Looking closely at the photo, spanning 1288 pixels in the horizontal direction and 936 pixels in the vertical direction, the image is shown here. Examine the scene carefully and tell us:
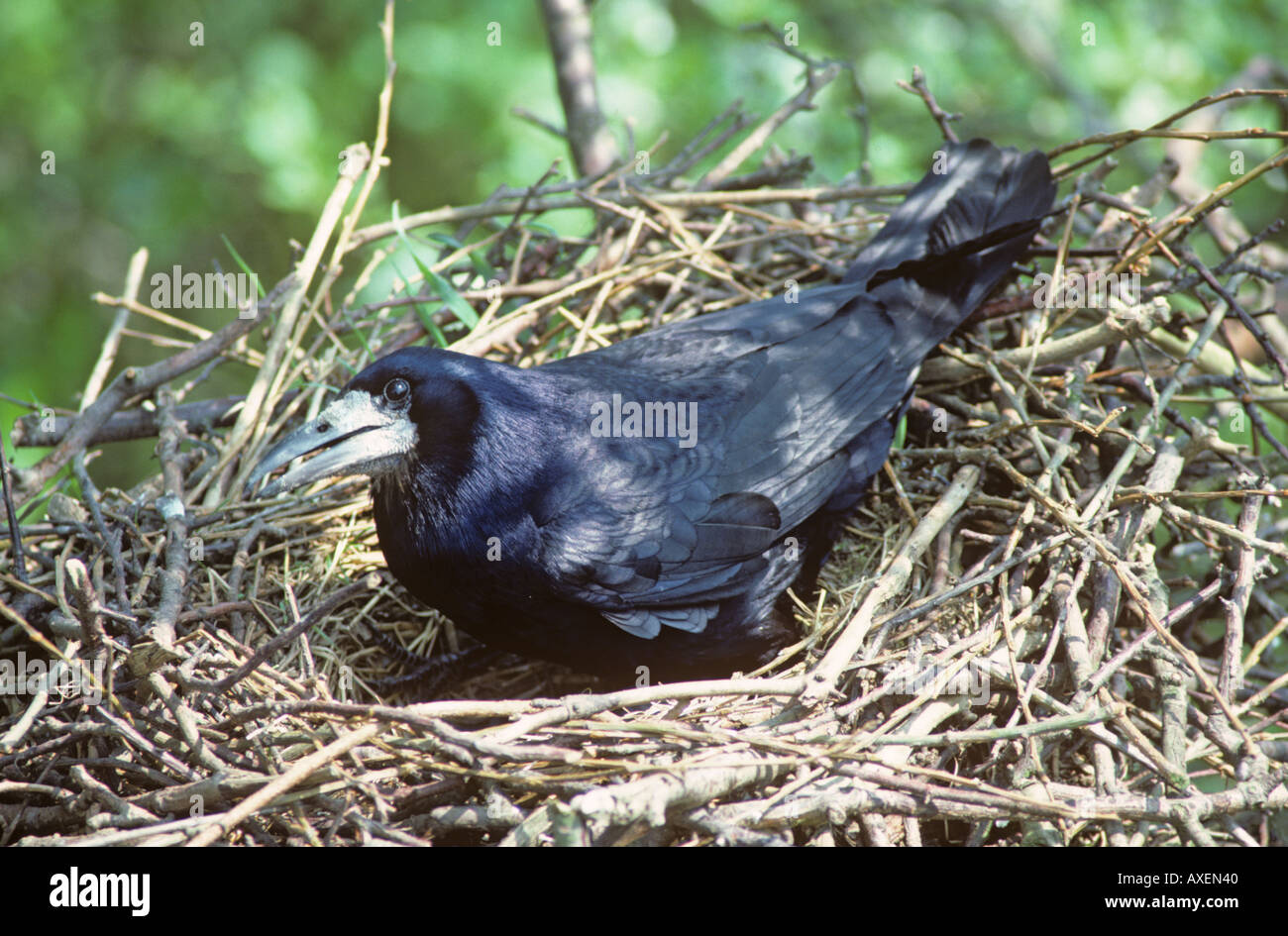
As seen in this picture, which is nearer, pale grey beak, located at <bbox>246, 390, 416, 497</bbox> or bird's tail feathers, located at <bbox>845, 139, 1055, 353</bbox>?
pale grey beak, located at <bbox>246, 390, 416, 497</bbox>

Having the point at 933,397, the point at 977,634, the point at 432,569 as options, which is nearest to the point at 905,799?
the point at 977,634

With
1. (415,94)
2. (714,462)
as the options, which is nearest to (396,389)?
(714,462)

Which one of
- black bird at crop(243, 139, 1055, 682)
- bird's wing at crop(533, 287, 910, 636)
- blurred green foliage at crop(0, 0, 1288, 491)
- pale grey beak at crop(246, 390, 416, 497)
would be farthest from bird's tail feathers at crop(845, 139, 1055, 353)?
blurred green foliage at crop(0, 0, 1288, 491)

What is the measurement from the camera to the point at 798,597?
329cm

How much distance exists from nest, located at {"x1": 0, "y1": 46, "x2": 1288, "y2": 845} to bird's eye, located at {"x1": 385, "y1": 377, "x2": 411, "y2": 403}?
59 cm

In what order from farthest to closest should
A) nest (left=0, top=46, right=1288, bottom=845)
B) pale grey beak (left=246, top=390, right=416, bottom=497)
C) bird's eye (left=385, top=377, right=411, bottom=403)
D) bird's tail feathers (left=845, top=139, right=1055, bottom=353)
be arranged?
bird's tail feathers (left=845, top=139, right=1055, bottom=353) → bird's eye (left=385, top=377, right=411, bottom=403) → pale grey beak (left=246, top=390, right=416, bottom=497) → nest (left=0, top=46, right=1288, bottom=845)

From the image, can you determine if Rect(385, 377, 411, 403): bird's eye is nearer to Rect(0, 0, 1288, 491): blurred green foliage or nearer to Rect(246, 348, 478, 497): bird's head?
Rect(246, 348, 478, 497): bird's head

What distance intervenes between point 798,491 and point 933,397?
0.85 m

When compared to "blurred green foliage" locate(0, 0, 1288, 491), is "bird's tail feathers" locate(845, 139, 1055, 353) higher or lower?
lower

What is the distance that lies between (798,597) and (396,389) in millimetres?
1421

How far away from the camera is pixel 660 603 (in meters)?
2.95

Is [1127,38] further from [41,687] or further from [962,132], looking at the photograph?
[41,687]

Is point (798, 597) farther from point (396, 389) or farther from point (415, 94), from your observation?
point (415, 94)

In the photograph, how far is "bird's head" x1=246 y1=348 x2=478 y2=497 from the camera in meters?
2.80
